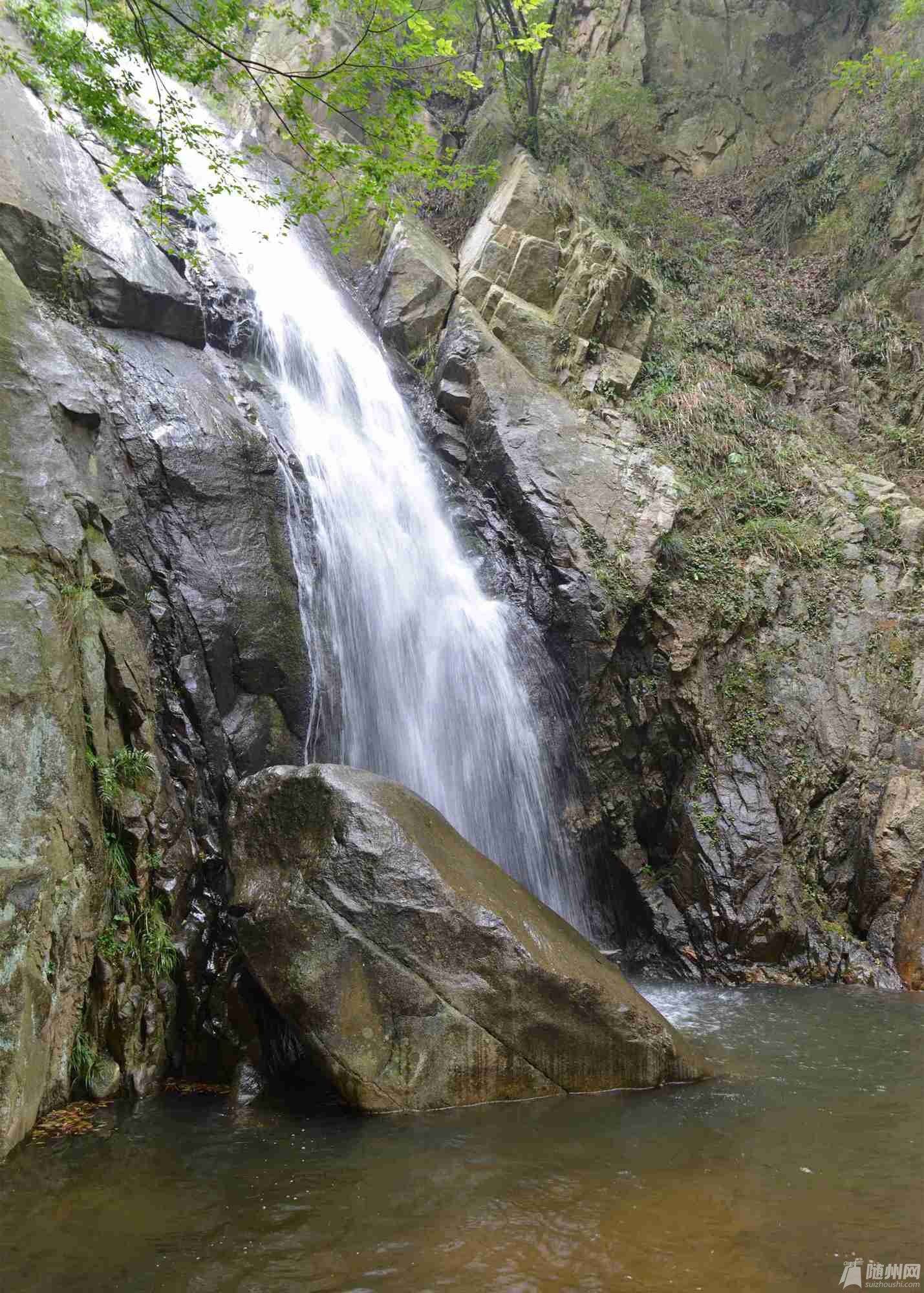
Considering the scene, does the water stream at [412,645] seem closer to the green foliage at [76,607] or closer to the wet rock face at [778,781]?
the wet rock face at [778,781]

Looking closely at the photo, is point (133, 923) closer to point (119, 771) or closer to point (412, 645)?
point (119, 771)

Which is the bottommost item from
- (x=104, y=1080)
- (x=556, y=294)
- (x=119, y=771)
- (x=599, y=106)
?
(x=104, y=1080)

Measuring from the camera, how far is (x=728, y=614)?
10430 millimetres

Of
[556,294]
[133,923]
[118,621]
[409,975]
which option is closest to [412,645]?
[118,621]

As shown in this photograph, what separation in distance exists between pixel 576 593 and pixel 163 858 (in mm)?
6065

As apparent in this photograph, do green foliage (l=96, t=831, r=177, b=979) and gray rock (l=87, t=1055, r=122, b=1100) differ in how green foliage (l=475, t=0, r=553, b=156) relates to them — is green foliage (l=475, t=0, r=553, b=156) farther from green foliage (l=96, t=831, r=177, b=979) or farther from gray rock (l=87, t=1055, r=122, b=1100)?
gray rock (l=87, t=1055, r=122, b=1100)

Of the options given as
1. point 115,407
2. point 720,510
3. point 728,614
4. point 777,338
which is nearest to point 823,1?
point 777,338

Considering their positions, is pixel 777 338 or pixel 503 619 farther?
pixel 777 338

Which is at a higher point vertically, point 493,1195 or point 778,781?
point 778,781

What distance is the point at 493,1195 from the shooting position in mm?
3814

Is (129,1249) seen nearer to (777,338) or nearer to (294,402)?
(294,402)

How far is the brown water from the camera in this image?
3.15 metres

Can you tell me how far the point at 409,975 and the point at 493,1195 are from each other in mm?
1463

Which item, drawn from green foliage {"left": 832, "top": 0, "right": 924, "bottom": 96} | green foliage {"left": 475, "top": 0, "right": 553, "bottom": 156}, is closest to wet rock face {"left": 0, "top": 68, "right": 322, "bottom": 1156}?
green foliage {"left": 475, "top": 0, "right": 553, "bottom": 156}
